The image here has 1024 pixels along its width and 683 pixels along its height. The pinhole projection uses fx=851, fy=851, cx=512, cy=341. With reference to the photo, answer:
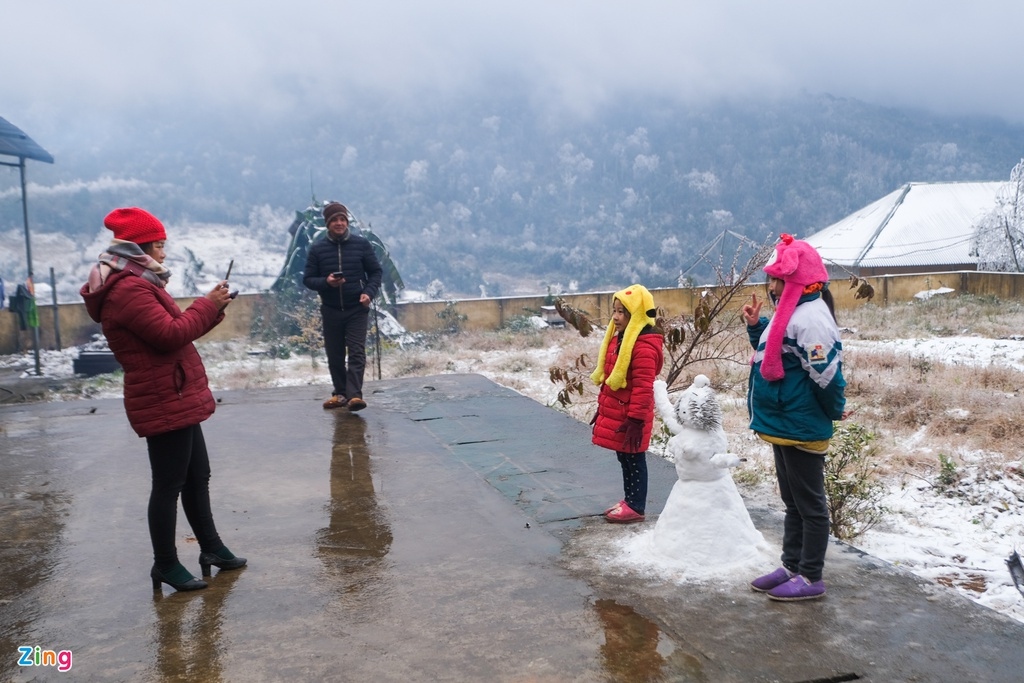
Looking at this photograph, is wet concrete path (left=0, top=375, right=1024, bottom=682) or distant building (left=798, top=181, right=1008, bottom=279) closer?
wet concrete path (left=0, top=375, right=1024, bottom=682)

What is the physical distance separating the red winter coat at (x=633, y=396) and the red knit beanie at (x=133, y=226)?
215 centimetres

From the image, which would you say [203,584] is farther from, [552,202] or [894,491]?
[552,202]

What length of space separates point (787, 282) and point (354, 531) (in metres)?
2.36

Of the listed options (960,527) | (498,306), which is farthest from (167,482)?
(498,306)

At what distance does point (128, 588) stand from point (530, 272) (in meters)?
68.8

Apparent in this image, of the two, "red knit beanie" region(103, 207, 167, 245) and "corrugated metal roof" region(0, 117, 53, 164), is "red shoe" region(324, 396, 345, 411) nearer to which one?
"red knit beanie" region(103, 207, 167, 245)

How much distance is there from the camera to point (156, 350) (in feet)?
10.8

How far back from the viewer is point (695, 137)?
100938 millimetres

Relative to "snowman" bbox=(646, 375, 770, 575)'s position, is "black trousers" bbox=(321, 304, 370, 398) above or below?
above

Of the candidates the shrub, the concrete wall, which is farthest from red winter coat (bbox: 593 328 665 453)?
the concrete wall

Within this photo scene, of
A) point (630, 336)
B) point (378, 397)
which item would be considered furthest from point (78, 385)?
point (630, 336)

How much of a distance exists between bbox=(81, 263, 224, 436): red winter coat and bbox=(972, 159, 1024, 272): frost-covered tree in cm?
2800

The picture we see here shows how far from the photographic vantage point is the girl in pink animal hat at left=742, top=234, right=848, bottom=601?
3.15m

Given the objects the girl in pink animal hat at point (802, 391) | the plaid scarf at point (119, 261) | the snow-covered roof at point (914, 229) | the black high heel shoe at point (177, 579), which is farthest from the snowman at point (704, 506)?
the snow-covered roof at point (914, 229)
